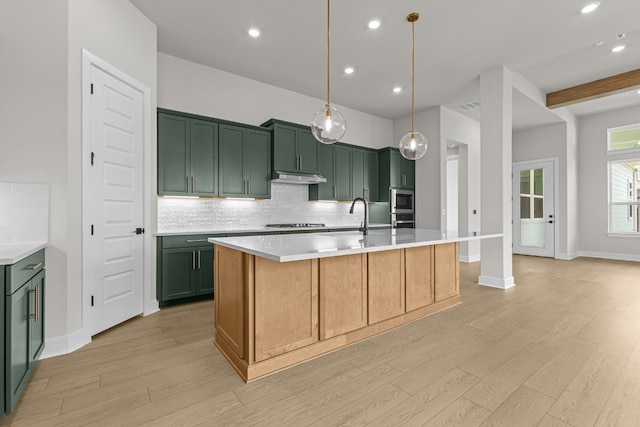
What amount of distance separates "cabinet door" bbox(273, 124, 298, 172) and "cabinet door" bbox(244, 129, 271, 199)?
0.36 ft

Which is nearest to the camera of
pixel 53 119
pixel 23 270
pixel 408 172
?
pixel 23 270

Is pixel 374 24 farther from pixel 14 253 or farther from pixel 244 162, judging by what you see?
pixel 14 253

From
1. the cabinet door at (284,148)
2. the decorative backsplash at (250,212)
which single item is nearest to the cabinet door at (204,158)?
the decorative backsplash at (250,212)

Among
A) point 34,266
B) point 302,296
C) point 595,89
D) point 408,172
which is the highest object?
point 595,89

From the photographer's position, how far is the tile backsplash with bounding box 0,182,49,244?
2229 mm

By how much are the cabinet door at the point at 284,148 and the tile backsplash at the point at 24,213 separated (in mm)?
2819

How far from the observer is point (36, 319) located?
2064mm

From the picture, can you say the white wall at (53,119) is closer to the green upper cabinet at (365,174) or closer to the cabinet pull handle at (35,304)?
the cabinet pull handle at (35,304)

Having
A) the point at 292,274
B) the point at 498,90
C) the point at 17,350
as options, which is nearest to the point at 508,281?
the point at 498,90

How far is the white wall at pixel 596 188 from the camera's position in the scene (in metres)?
6.75

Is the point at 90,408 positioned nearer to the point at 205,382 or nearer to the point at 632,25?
the point at 205,382

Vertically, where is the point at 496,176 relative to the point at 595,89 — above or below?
below

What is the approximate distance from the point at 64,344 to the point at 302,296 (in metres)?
1.99

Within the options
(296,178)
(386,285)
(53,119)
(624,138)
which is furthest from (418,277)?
(624,138)
